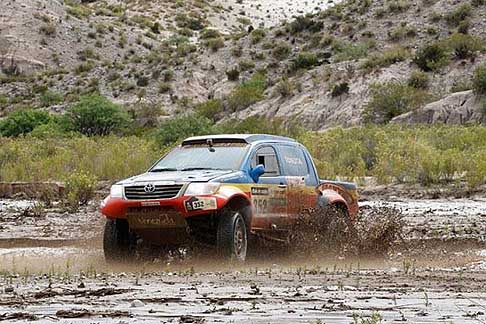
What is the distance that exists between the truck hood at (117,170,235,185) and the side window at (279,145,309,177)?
1.60m

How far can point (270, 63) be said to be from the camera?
6462 centimetres

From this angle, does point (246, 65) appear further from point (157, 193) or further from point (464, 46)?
point (157, 193)

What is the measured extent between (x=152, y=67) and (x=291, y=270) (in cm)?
5793

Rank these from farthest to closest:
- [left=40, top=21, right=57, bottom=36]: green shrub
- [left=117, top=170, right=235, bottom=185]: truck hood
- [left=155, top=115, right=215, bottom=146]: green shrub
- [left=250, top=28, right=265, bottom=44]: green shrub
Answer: [left=40, top=21, right=57, bottom=36]: green shrub → [left=250, top=28, right=265, bottom=44]: green shrub → [left=155, top=115, right=215, bottom=146]: green shrub → [left=117, top=170, right=235, bottom=185]: truck hood

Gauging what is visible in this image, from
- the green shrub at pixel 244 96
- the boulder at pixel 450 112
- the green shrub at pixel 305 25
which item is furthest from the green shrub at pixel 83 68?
the boulder at pixel 450 112

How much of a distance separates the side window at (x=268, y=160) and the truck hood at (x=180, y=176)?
0.88 m

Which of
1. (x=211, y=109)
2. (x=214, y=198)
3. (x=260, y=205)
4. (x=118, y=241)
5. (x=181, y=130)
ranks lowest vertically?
(x=118, y=241)

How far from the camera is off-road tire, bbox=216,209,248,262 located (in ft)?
38.0

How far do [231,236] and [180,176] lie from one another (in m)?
1.03

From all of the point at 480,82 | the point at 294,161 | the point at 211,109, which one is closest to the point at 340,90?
the point at 211,109

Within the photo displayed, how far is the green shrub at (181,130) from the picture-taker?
40.9 m

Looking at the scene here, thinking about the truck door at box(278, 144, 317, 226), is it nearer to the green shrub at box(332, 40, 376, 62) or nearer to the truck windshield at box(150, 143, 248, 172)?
the truck windshield at box(150, 143, 248, 172)

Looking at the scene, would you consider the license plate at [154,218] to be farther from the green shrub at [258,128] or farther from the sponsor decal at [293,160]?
the green shrub at [258,128]

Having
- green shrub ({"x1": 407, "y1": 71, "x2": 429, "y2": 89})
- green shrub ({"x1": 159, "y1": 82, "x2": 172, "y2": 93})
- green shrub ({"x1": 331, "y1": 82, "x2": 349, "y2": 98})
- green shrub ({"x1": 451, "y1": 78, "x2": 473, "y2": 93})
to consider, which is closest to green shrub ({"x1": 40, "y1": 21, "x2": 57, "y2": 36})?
green shrub ({"x1": 159, "y1": 82, "x2": 172, "y2": 93})
